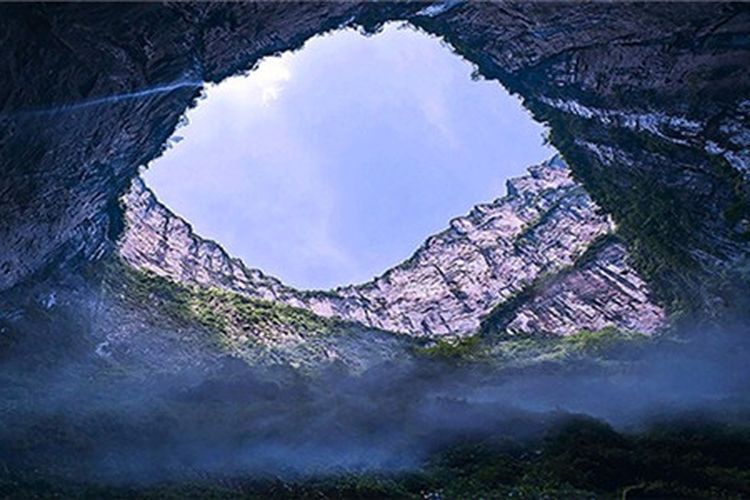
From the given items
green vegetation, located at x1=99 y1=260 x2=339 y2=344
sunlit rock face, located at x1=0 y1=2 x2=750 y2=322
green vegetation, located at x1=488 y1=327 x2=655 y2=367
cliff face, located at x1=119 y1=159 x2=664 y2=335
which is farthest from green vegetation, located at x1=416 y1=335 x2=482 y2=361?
green vegetation, located at x1=99 y1=260 x2=339 y2=344

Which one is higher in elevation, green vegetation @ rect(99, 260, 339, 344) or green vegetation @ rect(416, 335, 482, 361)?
green vegetation @ rect(99, 260, 339, 344)

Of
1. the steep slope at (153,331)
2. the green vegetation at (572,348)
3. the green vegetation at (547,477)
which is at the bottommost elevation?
the green vegetation at (547,477)

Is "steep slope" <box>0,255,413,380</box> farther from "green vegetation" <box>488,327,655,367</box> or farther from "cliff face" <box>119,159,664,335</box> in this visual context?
"green vegetation" <box>488,327,655,367</box>

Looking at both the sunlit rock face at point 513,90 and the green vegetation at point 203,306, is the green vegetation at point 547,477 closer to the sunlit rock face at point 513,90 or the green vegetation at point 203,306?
the sunlit rock face at point 513,90

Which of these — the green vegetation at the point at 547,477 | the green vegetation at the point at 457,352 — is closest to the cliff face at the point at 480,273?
the green vegetation at the point at 457,352

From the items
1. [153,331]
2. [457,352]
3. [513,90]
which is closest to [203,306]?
[153,331]

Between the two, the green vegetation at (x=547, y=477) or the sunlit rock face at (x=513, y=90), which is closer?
the green vegetation at (x=547, y=477)

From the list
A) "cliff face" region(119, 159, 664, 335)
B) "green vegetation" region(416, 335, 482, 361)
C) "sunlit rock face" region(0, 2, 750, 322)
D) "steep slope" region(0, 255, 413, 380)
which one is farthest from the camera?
"cliff face" region(119, 159, 664, 335)
